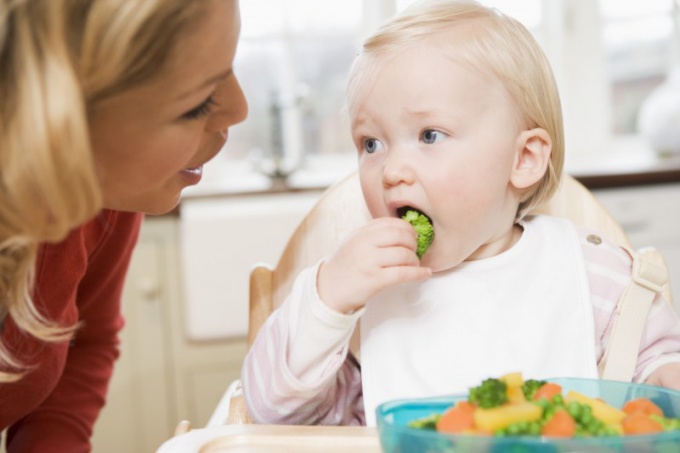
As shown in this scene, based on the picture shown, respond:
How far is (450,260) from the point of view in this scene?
1140 millimetres

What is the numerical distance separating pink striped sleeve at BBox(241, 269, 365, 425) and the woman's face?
0.21 meters

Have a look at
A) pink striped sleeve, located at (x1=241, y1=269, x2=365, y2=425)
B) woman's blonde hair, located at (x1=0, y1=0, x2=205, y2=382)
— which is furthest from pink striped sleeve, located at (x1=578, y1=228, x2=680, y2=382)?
woman's blonde hair, located at (x1=0, y1=0, x2=205, y2=382)

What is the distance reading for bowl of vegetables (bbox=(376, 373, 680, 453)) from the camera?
2.13 feet

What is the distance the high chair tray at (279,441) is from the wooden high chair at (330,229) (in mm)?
356

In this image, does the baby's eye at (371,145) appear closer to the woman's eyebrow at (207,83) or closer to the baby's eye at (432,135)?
the baby's eye at (432,135)

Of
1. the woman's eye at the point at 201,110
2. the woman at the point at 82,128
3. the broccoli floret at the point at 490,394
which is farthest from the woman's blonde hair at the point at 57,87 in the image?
the broccoli floret at the point at 490,394

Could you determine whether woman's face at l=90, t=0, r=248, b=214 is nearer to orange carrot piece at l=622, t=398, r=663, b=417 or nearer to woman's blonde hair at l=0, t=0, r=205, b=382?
woman's blonde hair at l=0, t=0, r=205, b=382

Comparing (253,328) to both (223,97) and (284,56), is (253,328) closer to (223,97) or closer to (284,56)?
(223,97)

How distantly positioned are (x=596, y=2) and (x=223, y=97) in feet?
8.75

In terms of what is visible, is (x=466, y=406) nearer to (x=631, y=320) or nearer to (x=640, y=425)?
(x=640, y=425)

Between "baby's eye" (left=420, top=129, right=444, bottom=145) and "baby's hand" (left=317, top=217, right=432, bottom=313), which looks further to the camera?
"baby's eye" (left=420, top=129, right=444, bottom=145)

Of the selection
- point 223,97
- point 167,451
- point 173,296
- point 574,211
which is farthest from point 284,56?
point 167,451

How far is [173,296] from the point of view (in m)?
2.58

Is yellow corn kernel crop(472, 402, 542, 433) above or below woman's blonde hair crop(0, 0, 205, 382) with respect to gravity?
below
